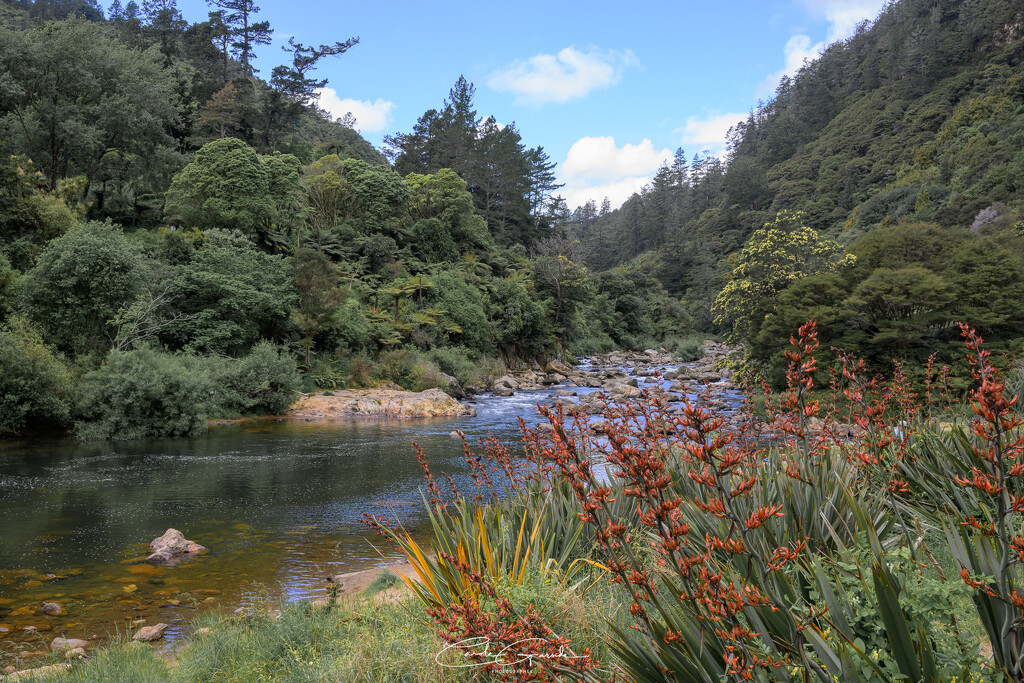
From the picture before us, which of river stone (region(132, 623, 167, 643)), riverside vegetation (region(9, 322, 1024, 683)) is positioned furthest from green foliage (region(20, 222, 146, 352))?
riverside vegetation (region(9, 322, 1024, 683))

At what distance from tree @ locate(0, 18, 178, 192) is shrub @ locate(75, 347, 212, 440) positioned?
15480 millimetres

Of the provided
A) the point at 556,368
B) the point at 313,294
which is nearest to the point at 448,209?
the point at 556,368

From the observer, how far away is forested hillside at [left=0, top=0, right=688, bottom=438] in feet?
52.0

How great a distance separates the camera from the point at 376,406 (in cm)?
2080

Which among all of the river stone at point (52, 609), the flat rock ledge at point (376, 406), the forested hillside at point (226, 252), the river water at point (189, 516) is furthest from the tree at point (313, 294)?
the river stone at point (52, 609)

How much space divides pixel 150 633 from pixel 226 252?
754 inches

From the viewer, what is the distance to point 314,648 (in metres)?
4.00

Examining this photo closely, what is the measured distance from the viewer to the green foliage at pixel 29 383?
13539mm

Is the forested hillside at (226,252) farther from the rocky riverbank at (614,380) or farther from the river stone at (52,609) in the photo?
the river stone at (52,609)

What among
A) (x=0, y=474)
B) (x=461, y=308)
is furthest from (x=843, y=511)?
(x=461, y=308)

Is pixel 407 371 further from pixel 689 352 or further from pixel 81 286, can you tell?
pixel 689 352

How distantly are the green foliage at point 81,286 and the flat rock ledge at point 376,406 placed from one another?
6.30 m

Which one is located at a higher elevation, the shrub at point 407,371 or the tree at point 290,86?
the tree at point 290,86

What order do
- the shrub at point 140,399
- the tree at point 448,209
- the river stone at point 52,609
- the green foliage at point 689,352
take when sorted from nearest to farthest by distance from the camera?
the river stone at point 52,609, the shrub at point 140,399, the tree at point 448,209, the green foliage at point 689,352
